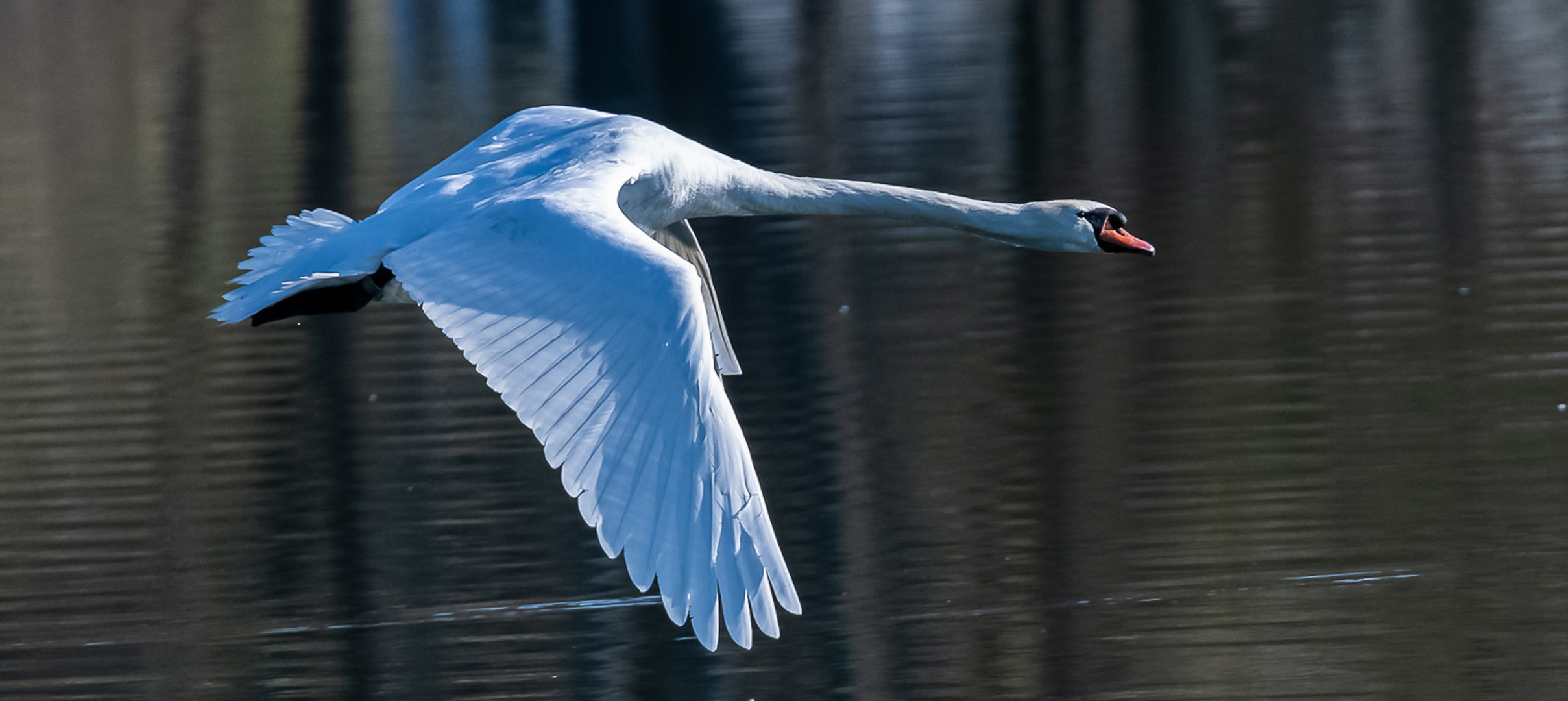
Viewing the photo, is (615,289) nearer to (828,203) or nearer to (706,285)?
(706,285)

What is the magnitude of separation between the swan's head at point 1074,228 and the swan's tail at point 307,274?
224cm

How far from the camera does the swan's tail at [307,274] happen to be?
18.0 ft

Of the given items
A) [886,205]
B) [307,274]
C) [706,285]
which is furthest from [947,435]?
[307,274]

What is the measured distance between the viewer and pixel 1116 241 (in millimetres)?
6422

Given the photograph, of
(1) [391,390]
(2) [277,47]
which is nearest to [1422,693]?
(1) [391,390]

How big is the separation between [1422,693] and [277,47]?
951 inches

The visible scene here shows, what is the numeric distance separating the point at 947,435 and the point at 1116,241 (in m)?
2.02

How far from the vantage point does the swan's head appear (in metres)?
6.34

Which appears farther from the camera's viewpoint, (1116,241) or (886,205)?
(1116,241)

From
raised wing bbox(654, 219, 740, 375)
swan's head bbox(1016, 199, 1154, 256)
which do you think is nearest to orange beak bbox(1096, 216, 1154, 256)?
swan's head bbox(1016, 199, 1154, 256)

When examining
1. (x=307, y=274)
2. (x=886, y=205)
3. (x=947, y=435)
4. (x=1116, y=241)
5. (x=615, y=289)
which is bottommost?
(x=947, y=435)

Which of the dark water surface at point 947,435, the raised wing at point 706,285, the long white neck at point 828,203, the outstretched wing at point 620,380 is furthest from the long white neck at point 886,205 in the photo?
the dark water surface at point 947,435

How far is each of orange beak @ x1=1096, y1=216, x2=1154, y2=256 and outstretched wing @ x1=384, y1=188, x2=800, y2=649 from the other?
2072 mm

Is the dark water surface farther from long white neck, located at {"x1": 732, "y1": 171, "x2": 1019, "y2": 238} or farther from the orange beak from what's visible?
long white neck, located at {"x1": 732, "y1": 171, "x2": 1019, "y2": 238}
